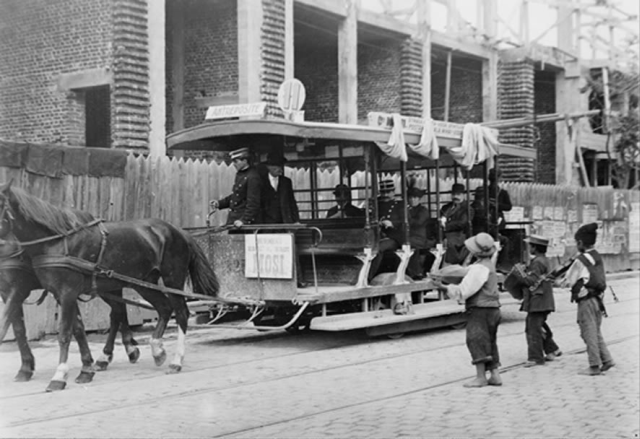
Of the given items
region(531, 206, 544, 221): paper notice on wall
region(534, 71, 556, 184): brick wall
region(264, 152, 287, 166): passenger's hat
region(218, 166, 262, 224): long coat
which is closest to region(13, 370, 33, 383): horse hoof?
region(218, 166, 262, 224): long coat

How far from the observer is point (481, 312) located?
8.34m

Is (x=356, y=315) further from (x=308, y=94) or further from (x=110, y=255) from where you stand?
(x=308, y=94)

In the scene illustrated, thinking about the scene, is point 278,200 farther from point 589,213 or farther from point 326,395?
point 589,213

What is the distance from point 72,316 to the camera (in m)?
8.29

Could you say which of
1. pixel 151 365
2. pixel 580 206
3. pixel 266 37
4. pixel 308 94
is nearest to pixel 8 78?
pixel 266 37

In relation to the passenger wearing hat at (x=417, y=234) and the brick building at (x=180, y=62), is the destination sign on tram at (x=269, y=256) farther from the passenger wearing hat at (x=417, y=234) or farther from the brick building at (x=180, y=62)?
the passenger wearing hat at (x=417, y=234)

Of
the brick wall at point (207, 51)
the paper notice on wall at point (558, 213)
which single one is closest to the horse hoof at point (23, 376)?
the brick wall at point (207, 51)

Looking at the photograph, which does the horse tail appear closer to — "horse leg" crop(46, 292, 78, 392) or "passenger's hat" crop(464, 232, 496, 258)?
"horse leg" crop(46, 292, 78, 392)

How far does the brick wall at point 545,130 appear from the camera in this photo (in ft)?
107

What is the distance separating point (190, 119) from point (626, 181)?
1853 centimetres

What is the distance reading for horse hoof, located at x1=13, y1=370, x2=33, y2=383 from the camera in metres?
8.39

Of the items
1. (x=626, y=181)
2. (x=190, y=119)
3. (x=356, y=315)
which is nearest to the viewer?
(x=356, y=315)

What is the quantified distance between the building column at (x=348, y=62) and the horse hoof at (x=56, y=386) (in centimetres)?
1685

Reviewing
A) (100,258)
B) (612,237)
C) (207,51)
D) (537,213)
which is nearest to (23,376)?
(100,258)
